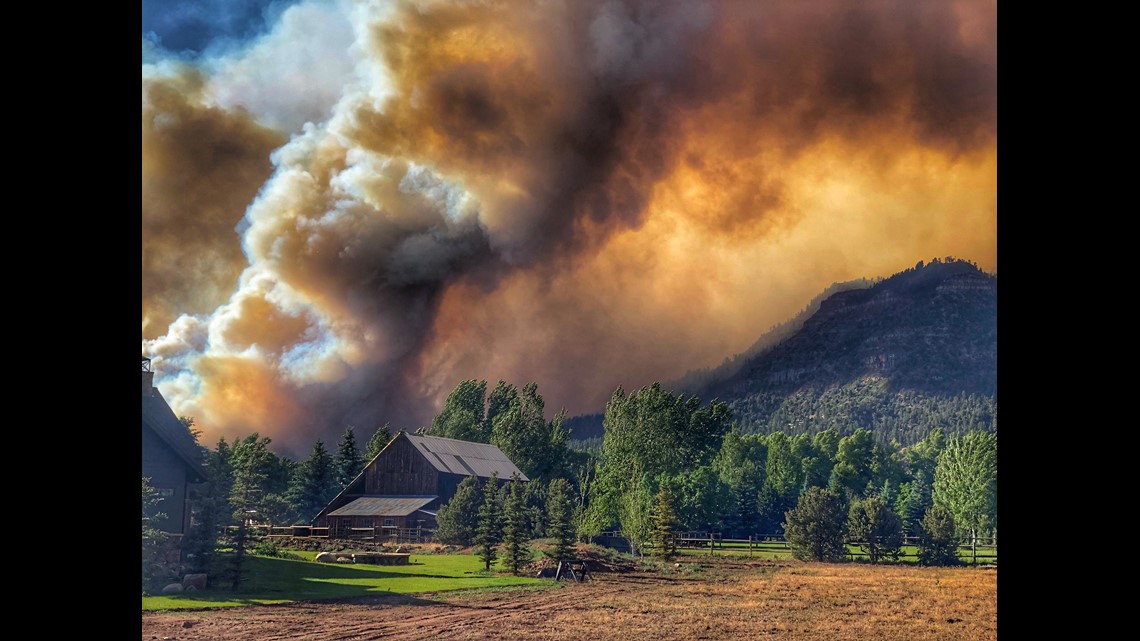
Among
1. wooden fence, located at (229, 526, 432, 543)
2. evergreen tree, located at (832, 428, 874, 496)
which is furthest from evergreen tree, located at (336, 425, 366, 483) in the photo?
evergreen tree, located at (832, 428, 874, 496)

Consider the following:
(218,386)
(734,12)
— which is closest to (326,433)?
(218,386)

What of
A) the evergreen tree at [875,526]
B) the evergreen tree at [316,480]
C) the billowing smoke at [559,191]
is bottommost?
the evergreen tree at [875,526]

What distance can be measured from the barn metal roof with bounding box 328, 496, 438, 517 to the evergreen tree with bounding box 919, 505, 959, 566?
5.94m

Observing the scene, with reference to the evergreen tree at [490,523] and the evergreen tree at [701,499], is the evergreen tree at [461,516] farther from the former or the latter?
the evergreen tree at [701,499]

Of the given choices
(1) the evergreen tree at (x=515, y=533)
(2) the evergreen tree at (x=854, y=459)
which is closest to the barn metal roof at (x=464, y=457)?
(1) the evergreen tree at (x=515, y=533)

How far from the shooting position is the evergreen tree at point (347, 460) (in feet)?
44.1

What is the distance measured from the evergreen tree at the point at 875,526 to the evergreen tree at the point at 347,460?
241 inches

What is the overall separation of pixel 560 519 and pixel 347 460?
2.78 meters

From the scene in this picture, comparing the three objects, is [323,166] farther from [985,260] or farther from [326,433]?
[985,260]

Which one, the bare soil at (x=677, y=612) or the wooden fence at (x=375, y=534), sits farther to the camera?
the wooden fence at (x=375, y=534)

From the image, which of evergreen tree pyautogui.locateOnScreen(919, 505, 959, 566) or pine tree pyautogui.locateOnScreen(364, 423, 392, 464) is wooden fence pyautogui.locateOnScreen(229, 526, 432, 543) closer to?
pine tree pyautogui.locateOnScreen(364, 423, 392, 464)

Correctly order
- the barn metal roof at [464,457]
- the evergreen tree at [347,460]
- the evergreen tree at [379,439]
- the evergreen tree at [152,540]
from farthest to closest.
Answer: the evergreen tree at [379,439], the evergreen tree at [347,460], the barn metal roof at [464,457], the evergreen tree at [152,540]
